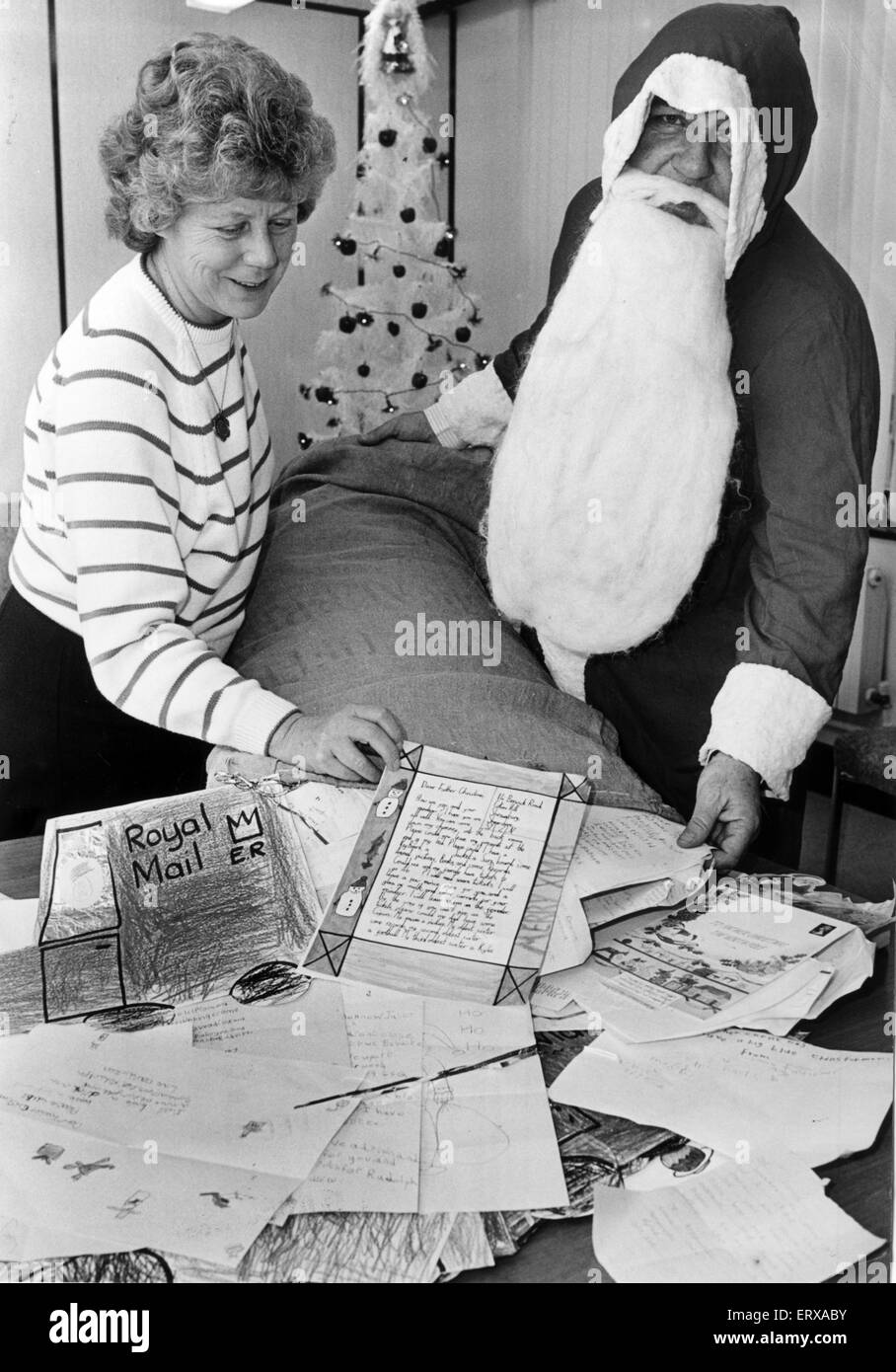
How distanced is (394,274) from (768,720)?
0.62 meters

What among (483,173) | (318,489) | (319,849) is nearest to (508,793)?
(319,849)

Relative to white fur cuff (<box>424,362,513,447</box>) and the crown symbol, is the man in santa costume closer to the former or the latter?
white fur cuff (<box>424,362,513,447</box>)

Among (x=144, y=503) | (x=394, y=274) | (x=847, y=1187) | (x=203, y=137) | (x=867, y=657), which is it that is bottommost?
(x=847, y=1187)

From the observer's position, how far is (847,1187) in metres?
0.86

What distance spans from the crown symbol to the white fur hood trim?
0.71 metres

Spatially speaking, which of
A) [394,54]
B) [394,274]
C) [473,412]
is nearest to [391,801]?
[473,412]

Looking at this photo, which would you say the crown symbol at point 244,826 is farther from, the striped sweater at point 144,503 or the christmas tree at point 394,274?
the christmas tree at point 394,274

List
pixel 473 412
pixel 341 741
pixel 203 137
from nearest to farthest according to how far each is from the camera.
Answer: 1. pixel 203 137
2. pixel 341 741
3. pixel 473 412

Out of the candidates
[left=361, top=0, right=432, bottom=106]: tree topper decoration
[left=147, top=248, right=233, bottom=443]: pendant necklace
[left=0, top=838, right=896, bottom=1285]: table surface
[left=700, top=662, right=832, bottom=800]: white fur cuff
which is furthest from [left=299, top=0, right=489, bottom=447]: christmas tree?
[left=0, top=838, right=896, bottom=1285]: table surface

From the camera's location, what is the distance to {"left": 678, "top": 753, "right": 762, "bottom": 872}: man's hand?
1204 millimetres

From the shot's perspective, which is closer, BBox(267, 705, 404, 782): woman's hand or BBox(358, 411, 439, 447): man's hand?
BBox(267, 705, 404, 782): woman's hand

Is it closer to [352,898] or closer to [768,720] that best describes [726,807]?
[768,720]

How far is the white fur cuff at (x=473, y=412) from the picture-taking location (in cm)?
129
